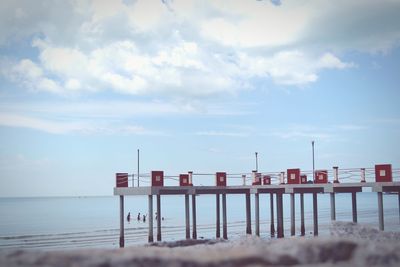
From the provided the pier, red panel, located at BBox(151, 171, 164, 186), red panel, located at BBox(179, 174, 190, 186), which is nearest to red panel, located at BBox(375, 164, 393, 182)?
the pier

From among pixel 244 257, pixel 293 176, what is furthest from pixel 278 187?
pixel 244 257

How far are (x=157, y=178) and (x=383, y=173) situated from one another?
1274cm

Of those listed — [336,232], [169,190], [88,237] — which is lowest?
[88,237]

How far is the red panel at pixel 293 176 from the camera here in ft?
105

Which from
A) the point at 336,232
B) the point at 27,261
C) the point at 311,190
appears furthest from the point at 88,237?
the point at 27,261

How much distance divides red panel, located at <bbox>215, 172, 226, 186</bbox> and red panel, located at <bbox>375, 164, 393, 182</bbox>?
1026cm

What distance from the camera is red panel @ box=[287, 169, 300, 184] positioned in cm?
3206

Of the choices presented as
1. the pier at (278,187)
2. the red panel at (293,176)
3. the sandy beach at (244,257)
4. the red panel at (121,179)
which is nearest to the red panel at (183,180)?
the pier at (278,187)

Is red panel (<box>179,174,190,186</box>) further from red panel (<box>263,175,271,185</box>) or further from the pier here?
red panel (<box>263,175,271,185</box>)

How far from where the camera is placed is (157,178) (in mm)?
30156

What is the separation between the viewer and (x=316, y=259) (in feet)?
41.8

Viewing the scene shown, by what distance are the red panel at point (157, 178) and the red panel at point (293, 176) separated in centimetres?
813

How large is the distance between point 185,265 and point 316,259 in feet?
11.0

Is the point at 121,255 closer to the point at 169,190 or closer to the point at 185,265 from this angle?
the point at 185,265
